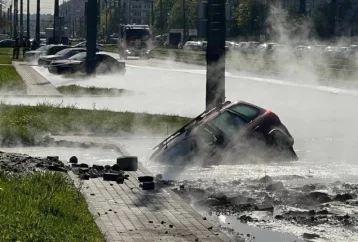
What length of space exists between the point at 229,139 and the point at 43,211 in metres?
6.36

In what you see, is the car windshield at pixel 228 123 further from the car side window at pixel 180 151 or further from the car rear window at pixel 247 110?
the car side window at pixel 180 151

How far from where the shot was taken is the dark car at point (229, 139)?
15133 millimetres

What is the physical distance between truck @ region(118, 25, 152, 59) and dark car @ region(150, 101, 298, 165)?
6595 cm

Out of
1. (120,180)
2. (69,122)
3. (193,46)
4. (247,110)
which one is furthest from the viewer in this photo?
(193,46)

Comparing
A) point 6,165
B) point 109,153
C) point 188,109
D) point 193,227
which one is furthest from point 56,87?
point 193,227

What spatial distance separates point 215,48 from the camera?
1981cm

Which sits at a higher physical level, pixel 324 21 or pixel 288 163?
pixel 324 21

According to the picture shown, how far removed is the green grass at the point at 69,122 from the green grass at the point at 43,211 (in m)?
6.92

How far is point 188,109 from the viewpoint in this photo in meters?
27.5

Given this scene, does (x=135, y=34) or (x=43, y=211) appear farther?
(x=135, y=34)

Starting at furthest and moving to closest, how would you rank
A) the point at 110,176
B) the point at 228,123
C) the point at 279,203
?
the point at 228,123
the point at 110,176
the point at 279,203

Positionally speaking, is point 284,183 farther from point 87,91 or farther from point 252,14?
point 252,14

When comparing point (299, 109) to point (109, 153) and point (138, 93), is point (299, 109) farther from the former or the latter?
Answer: point (109, 153)

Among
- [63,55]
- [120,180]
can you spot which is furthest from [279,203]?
[63,55]
